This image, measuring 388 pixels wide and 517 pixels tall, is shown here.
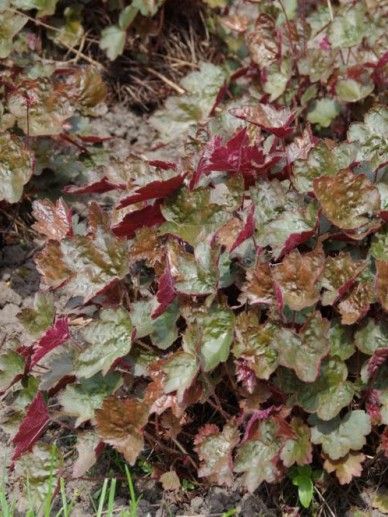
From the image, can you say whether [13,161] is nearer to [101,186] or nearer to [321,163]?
[101,186]

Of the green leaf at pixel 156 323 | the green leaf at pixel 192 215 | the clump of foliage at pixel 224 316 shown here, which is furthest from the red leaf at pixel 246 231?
the green leaf at pixel 156 323

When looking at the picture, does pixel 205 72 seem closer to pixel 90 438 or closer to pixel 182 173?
pixel 182 173

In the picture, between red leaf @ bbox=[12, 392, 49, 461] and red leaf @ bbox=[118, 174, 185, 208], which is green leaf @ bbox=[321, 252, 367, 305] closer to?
red leaf @ bbox=[118, 174, 185, 208]

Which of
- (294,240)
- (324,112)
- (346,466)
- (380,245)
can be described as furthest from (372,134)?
(346,466)

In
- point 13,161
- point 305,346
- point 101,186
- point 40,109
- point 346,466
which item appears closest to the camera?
point 305,346

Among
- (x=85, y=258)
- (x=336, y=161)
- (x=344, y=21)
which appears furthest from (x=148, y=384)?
(x=344, y=21)

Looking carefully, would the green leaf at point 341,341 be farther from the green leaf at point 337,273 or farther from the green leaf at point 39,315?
the green leaf at point 39,315
